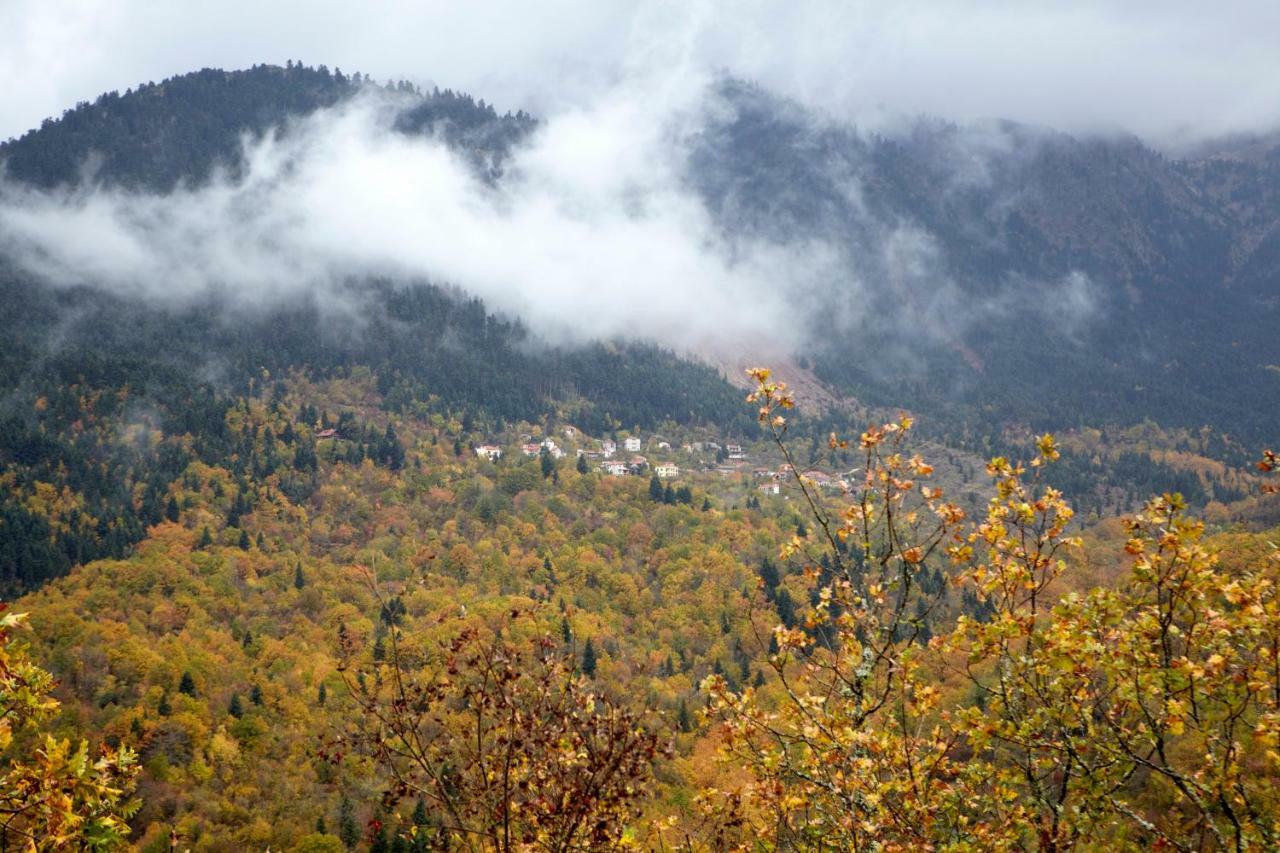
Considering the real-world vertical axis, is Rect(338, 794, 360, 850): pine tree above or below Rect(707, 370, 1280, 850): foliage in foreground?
below

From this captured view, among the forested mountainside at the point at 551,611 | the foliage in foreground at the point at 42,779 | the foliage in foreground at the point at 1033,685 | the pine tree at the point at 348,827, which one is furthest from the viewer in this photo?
the pine tree at the point at 348,827

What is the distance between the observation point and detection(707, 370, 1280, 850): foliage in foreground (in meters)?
6.05

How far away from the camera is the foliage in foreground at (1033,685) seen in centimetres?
605

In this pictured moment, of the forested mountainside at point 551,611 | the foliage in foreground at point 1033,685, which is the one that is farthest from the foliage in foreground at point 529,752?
the foliage in foreground at point 1033,685

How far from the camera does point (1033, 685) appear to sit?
707cm

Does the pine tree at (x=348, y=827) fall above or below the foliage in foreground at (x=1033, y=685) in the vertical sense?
below

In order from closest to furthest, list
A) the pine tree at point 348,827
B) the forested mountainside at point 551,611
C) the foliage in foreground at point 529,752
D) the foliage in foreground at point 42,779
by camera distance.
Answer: the foliage in foreground at point 42,779
the forested mountainside at point 551,611
the foliage in foreground at point 529,752
the pine tree at point 348,827

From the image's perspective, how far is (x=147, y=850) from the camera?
41875 mm

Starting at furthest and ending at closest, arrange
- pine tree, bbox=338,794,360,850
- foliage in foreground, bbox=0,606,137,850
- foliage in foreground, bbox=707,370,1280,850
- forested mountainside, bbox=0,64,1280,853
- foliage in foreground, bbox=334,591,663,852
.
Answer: pine tree, bbox=338,794,360,850 < foliage in foreground, bbox=334,591,663,852 < forested mountainside, bbox=0,64,1280,853 < foliage in foreground, bbox=707,370,1280,850 < foliage in foreground, bbox=0,606,137,850

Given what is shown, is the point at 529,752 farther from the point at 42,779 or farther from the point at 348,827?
the point at 348,827

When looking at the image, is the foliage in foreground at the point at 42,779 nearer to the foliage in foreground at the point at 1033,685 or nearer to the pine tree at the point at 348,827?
the foliage in foreground at the point at 1033,685

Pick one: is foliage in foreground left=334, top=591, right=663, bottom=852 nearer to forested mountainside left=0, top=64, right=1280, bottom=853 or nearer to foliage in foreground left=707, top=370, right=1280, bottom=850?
forested mountainside left=0, top=64, right=1280, bottom=853

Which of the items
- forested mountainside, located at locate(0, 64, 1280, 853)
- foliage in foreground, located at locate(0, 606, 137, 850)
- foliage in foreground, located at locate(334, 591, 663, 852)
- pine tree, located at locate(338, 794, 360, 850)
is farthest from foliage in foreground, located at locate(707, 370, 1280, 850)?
pine tree, located at locate(338, 794, 360, 850)

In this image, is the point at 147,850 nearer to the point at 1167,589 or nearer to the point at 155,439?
the point at 1167,589
